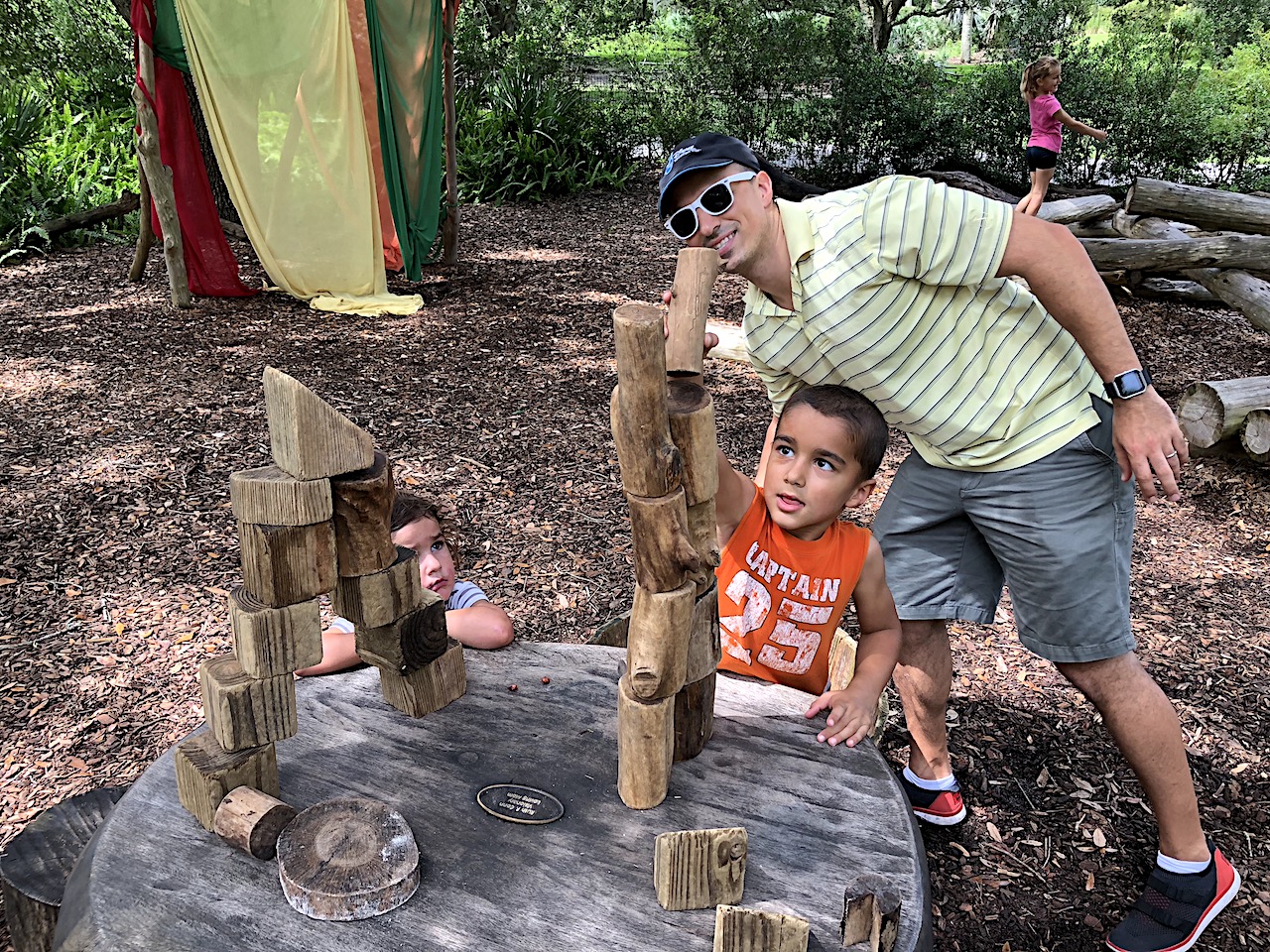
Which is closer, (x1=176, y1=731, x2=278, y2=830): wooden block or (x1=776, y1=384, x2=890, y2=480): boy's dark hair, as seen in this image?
(x1=176, y1=731, x2=278, y2=830): wooden block

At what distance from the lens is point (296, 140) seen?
6461mm

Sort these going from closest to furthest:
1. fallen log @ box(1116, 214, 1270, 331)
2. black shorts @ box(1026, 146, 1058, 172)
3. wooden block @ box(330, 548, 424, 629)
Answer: wooden block @ box(330, 548, 424, 629) → fallen log @ box(1116, 214, 1270, 331) → black shorts @ box(1026, 146, 1058, 172)

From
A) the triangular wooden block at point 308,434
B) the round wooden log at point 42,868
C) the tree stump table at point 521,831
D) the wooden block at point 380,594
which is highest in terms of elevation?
the triangular wooden block at point 308,434

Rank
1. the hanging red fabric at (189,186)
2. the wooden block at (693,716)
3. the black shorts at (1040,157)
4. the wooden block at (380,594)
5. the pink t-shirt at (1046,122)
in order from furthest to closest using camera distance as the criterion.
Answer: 1. the black shorts at (1040,157)
2. the pink t-shirt at (1046,122)
3. the hanging red fabric at (189,186)
4. the wooden block at (693,716)
5. the wooden block at (380,594)

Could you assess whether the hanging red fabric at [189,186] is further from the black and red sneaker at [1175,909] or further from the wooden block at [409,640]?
the black and red sneaker at [1175,909]

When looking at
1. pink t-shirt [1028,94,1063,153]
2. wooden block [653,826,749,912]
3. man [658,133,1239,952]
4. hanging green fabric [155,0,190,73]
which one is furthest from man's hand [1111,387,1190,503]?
pink t-shirt [1028,94,1063,153]

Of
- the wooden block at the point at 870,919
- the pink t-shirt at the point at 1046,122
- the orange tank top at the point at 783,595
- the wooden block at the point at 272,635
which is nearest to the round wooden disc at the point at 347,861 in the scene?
the wooden block at the point at 272,635

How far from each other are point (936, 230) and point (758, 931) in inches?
47.6

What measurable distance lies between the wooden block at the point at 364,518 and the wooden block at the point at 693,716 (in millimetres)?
554

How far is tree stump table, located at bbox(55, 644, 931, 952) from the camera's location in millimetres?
1466

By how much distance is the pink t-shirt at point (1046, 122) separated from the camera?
26.2ft

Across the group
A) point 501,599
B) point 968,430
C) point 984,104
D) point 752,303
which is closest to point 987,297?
point 968,430

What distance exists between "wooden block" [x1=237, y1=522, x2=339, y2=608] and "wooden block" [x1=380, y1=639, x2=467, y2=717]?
0.39 m

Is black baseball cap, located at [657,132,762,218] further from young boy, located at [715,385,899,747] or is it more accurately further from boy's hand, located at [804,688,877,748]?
boy's hand, located at [804,688,877,748]
